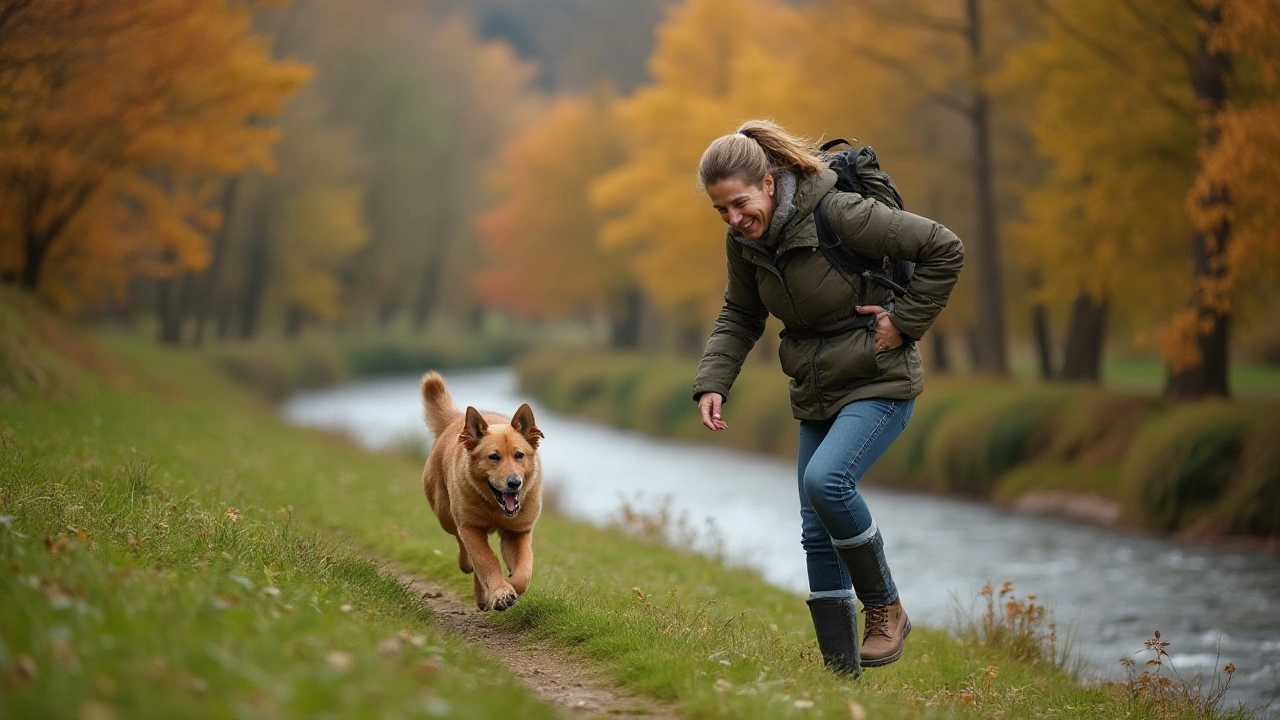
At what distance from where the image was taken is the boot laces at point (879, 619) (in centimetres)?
641

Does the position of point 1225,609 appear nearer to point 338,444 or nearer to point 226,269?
point 338,444

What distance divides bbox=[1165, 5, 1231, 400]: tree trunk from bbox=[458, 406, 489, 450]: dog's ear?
1185 cm

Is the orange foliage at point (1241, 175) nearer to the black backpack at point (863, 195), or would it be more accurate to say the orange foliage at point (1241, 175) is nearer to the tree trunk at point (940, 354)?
the black backpack at point (863, 195)

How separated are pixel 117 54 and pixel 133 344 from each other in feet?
63.1

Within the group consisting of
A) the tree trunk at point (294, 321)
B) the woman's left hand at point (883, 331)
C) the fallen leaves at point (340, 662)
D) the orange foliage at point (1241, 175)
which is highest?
the orange foliage at point (1241, 175)

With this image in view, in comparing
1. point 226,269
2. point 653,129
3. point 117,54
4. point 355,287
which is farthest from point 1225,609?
point 355,287

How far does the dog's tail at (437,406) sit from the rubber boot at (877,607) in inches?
137

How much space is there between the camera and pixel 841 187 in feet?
20.7

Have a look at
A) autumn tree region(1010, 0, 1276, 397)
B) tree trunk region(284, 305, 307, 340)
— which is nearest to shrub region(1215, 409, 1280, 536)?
autumn tree region(1010, 0, 1276, 397)

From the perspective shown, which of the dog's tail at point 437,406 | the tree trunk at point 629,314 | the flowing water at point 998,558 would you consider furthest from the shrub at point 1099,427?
the tree trunk at point 629,314

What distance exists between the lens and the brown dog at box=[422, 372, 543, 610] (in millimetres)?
7117

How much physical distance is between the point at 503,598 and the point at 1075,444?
15.7m

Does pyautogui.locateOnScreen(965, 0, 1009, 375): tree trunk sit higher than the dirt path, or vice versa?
pyautogui.locateOnScreen(965, 0, 1009, 375): tree trunk

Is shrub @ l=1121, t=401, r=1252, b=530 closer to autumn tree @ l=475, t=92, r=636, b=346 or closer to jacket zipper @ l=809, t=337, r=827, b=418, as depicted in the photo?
jacket zipper @ l=809, t=337, r=827, b=418
